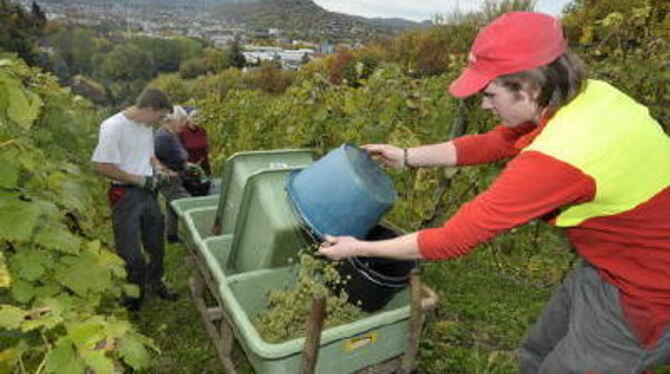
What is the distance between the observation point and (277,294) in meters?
3.27

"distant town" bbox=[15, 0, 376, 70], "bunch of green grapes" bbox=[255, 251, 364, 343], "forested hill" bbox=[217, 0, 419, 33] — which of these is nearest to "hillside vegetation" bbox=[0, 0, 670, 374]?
"bunch of green grapes" bbox=[255, 251, 364, 343]

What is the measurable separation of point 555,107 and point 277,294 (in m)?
1.91

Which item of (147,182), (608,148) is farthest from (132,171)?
(608,148)

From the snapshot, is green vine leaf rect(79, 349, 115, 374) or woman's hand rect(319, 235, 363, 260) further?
woman's hand rect(319, 235, 363, 260)

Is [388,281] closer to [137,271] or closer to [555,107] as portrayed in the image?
[555,107]

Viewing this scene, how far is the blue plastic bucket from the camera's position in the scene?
2.96 m

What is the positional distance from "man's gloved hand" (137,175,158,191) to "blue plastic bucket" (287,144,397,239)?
153cm

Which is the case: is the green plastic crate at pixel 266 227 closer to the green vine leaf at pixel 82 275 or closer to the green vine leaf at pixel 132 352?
the green vine leaf at pixel 82 275

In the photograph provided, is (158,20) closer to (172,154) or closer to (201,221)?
(172,154)

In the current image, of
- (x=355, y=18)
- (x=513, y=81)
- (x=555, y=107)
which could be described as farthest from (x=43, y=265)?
(x=355, y=18)

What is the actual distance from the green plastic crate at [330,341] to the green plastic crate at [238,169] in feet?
3.15

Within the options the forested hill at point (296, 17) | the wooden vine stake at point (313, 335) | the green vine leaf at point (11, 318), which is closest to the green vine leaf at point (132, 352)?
the green vine leaf at point (11, 318)

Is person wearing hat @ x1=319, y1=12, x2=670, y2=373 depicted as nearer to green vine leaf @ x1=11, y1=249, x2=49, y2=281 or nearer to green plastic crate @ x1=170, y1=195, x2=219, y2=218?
green vine leaf @ x1=11, y1=249, x2=49, y2=281

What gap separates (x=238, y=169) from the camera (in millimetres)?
4227
